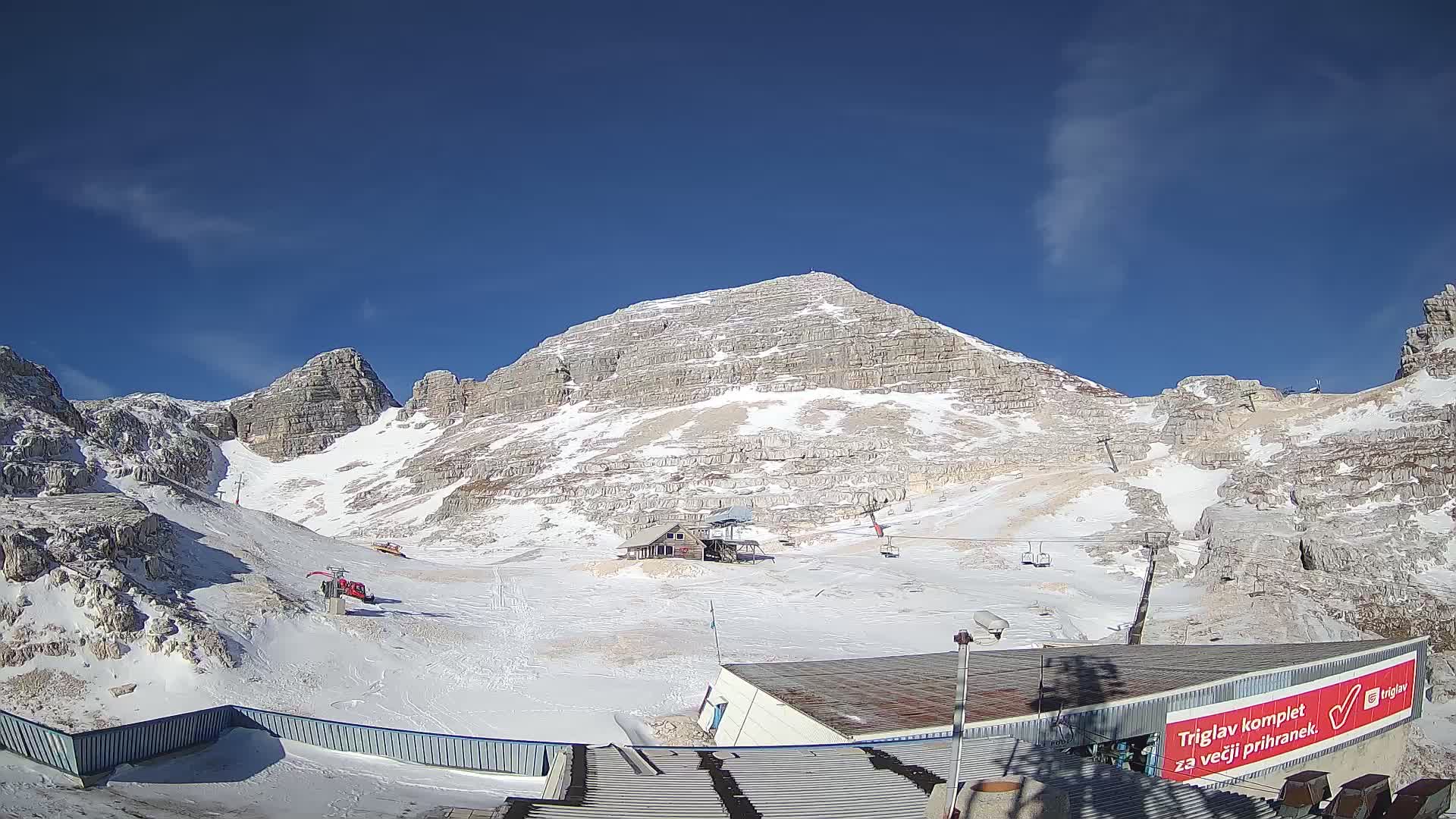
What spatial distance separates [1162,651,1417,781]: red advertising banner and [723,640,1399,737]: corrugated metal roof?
A: 0.53 metres

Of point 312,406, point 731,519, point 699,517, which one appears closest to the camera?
point 731,519

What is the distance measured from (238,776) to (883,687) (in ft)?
35.0

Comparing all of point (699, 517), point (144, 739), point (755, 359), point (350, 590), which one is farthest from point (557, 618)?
point (755, 359)

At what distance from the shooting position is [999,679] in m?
16.9

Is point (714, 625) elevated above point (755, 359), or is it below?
below

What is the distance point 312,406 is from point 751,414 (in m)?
78.8

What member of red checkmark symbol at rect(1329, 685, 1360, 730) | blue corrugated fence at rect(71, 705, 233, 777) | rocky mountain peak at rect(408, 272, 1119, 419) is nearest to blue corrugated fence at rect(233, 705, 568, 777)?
blue corrugated fence at rect(71, 705, 233, 777)

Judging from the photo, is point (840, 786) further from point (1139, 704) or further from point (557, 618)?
point (557, 618)

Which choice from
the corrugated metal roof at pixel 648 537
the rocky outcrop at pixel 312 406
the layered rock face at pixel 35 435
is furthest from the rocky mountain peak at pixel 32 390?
the rocky outcrop at pixel 312 406

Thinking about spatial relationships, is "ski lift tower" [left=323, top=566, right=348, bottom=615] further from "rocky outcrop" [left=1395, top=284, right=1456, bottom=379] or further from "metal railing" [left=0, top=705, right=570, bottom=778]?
"rocky outcrop" [left=1395, top=284, right=1456, bottom=379]

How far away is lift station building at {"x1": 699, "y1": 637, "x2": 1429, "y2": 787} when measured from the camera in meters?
13.9

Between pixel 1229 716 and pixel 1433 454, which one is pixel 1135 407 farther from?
pixel 1229 716

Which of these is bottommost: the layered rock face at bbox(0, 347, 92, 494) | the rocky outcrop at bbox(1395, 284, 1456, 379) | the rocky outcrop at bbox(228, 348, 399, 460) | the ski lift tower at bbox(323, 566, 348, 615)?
the ski lift tower at bbox(323, 566, 348, 615)

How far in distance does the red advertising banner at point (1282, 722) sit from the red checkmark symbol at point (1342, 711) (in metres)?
0.02
